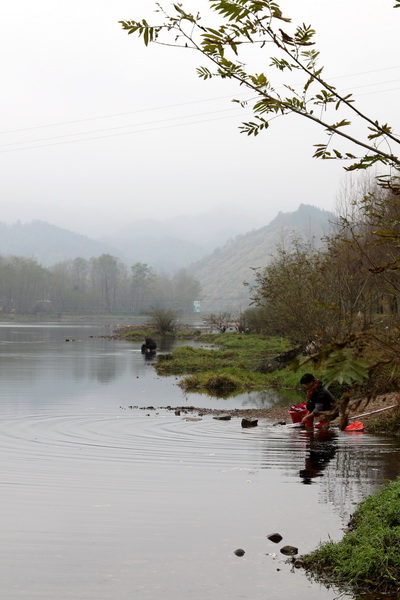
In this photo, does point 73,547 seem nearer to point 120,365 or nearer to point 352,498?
point 352,498

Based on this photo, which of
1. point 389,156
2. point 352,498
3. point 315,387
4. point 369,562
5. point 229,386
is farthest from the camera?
point 229,386

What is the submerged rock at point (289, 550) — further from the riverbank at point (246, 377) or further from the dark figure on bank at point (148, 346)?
the dark figure on bank at point (148, 346)

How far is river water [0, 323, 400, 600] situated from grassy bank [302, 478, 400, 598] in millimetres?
277

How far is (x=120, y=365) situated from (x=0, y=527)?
3265 centimetres

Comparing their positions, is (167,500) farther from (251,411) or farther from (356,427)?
(251,411)

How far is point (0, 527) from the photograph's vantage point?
9352mm

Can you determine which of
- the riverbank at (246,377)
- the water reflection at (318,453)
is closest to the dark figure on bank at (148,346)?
the riverbank at (246,377)

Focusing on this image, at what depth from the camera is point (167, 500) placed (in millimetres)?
10836

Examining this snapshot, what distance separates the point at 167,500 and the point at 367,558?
4059 millimetres

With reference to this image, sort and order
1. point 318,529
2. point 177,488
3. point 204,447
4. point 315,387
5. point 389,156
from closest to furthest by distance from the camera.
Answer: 1. point 389,156
2. point 318,529
3. point 177,488
4. point 204,447
5. point 315,387

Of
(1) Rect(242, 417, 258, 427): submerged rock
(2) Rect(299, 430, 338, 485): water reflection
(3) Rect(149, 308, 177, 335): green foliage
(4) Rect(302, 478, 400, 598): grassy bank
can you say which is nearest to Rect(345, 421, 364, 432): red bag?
(2) Rect(299, 430, 338, 485): water reflection

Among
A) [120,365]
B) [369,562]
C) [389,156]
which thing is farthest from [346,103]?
[120,365]

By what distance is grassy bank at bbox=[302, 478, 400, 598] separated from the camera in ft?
23.5

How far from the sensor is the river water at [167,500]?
24.6 ft
